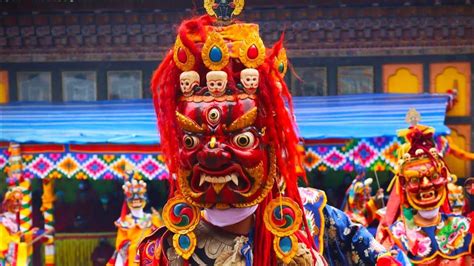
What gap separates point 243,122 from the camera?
11.9 feet

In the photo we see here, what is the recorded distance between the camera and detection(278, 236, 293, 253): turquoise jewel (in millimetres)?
3676

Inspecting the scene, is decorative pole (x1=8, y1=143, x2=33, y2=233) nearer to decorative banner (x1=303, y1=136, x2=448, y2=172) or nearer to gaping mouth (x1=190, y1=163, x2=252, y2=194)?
decorative banner (x1=303, y1=136, x2=448, y2=172)

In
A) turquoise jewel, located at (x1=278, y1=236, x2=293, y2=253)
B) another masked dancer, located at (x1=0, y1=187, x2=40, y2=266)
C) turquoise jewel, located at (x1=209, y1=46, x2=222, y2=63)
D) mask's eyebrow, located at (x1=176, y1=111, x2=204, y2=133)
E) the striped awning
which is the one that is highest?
turquoise jewel, located at (x1=209, y1=46, x2=222, y2=63)

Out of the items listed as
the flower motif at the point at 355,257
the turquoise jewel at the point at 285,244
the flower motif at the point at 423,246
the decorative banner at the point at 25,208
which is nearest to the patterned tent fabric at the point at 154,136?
the decorative banner at the point at 25,208

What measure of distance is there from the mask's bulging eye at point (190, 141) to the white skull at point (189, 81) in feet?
0.57

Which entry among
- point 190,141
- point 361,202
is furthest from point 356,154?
point 190,141

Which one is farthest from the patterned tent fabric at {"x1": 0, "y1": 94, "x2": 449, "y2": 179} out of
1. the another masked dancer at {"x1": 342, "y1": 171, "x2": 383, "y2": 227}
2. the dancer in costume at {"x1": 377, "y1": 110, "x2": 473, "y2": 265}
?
the dancer in costume at {"x1": 377, "y1": 110, "x2": 473, "y2": 265}

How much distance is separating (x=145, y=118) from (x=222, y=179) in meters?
7.67

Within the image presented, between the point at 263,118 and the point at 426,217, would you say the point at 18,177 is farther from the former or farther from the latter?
the point at 263,118

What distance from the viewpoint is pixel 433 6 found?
11781mm

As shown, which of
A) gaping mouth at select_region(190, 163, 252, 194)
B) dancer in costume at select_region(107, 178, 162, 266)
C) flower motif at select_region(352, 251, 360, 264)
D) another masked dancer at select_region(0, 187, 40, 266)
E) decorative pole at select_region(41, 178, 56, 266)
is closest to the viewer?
gaping mouth at select_region(190, 163, 252, 194)

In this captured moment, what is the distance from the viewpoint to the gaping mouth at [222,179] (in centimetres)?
359

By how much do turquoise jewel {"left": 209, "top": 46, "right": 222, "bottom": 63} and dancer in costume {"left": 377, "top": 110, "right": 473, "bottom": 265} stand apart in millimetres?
3556

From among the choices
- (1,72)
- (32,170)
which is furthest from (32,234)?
(1,72)
